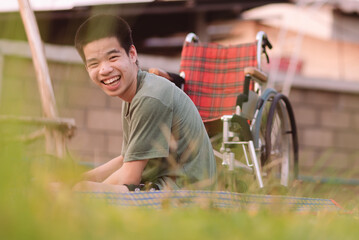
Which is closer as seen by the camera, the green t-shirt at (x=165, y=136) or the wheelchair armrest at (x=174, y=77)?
the green t-shirt at (x=165, y=136)

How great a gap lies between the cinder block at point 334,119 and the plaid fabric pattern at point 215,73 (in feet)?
7.54

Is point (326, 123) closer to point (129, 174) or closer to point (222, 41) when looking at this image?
point (222, 41)

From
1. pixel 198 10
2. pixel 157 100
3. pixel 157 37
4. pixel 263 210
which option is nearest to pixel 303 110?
pixel 198 10

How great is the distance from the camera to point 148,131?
1978 mm

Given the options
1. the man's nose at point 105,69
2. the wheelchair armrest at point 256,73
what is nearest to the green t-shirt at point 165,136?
the man's nose at point 105,69

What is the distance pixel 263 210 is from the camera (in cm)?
114

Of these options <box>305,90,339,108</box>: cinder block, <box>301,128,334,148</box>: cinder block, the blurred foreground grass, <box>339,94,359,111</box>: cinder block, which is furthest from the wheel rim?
<box>339,94,359,111</box>: cinder block

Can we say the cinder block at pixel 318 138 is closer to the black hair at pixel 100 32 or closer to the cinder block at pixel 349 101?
the cinder block at pixel 349 101

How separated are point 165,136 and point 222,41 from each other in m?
6.92

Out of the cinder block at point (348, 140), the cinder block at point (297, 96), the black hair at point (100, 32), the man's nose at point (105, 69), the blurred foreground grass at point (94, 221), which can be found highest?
the black hair at point (100, 32)

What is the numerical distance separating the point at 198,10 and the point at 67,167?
19.4 ft

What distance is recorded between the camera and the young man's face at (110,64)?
1990 millimetres

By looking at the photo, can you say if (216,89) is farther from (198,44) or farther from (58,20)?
(58,20)

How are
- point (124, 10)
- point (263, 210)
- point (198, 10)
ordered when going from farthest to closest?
point (198, 10) → point (124, 10) → point (263, 210)
